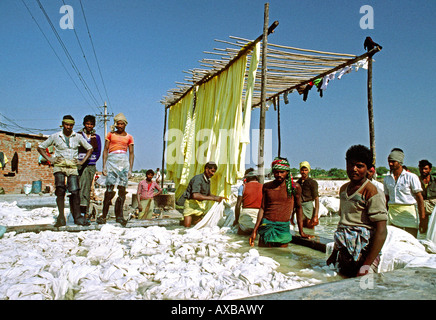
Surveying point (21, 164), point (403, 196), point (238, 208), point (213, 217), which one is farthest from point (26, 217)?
point (21, 164)

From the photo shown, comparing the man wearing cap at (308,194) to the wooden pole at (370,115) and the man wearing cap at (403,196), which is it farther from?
the wooden pole at (370,115)

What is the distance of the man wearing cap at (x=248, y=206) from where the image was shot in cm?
484

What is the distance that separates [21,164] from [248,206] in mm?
16921

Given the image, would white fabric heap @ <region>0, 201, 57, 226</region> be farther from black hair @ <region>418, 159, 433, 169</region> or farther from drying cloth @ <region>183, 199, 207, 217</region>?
black hair @ <region>418, 159, 433, 169</region>

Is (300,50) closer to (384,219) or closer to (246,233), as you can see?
(246,233)

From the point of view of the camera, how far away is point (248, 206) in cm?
498

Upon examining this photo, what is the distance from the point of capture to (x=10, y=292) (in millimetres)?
2307

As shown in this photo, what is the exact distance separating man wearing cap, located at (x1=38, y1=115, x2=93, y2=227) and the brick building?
14062 mm

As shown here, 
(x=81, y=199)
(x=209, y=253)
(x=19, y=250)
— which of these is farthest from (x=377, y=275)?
(x=81, y=199)

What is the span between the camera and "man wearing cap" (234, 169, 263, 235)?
4840mm

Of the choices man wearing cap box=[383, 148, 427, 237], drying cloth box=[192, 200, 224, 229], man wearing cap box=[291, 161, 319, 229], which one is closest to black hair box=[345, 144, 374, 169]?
man wearing cap box=[383, 148, 427, 237]

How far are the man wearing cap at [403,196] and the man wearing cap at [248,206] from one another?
1969mm

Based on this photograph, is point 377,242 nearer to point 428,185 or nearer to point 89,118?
point 428,185

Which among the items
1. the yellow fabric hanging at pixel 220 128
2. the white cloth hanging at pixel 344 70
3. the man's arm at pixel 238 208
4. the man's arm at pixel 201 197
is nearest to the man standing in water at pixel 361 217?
the man's arm at pixel 238 208
